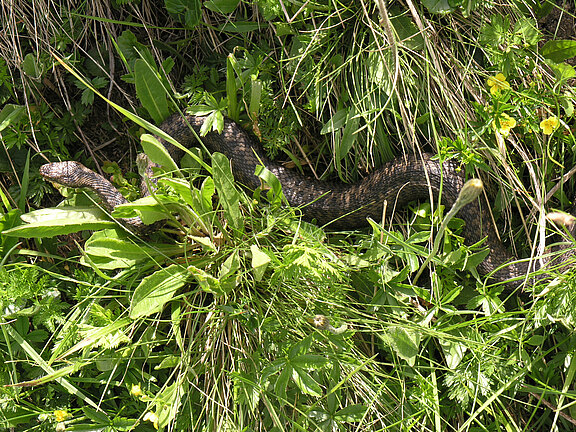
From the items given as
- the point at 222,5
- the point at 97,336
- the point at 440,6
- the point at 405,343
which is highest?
the point at 222,5

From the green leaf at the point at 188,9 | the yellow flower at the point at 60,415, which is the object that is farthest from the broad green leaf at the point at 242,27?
the yellow flower at the point at 60,415

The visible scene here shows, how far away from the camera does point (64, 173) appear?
11.5ft

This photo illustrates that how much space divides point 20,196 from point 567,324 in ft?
11.7

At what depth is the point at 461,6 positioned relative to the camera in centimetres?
303

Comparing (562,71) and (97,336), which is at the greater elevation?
(562,71)

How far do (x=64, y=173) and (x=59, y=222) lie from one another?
1.78 ft

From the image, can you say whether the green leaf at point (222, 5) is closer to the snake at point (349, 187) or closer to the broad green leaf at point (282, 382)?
the snake at point (349, 187)

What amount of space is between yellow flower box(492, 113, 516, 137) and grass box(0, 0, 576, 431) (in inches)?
0.6

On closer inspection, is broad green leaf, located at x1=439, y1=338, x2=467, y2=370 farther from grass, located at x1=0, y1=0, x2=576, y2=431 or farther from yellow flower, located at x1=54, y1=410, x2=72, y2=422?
yellow flower, located at x1=54, y1=410, x2=72, y2=422

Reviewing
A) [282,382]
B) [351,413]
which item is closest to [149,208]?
[282,382]

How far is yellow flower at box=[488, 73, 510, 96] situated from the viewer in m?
2.94

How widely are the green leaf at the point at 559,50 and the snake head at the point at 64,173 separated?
3.08 m

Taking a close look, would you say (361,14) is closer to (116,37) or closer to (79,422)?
(116,37)

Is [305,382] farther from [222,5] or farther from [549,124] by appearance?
[222,5]
